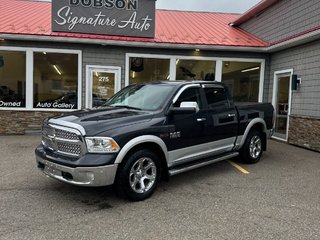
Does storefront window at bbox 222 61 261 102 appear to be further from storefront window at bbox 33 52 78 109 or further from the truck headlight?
the truck headlight

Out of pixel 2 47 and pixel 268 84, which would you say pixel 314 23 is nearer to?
pixel 268 84

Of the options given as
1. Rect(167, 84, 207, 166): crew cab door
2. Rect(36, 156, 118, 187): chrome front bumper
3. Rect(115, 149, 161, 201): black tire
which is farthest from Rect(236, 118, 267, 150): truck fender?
Rect(36, 156, 118, 187): chrome front bumper

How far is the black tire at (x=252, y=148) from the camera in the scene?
7039mm

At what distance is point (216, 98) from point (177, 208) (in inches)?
106

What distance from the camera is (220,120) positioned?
6.17 meters

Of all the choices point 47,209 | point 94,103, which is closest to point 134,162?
point 47,209

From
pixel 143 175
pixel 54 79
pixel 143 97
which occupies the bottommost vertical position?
pixel 143 175

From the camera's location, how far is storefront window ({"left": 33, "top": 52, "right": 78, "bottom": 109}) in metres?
11.2

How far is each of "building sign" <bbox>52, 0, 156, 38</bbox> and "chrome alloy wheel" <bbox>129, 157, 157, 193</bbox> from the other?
7450 mm

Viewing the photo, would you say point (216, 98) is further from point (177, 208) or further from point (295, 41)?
point (295, 41)

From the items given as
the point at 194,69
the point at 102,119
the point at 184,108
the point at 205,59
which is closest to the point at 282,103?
the point at 205,59

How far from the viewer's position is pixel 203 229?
3.86 m

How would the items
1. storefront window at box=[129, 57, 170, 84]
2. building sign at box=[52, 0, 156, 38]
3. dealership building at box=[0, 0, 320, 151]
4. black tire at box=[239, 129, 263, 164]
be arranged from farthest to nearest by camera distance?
storefront window at box=[129, 57, 170, 84] → building sign at box=[52, 0, 156, 38] → dealership building at box=[0, 0, 320, 151] → black tire at box=[239, 129, 263, 164]

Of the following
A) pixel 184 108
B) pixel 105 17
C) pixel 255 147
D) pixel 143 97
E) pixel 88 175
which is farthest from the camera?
pixel 105 17
